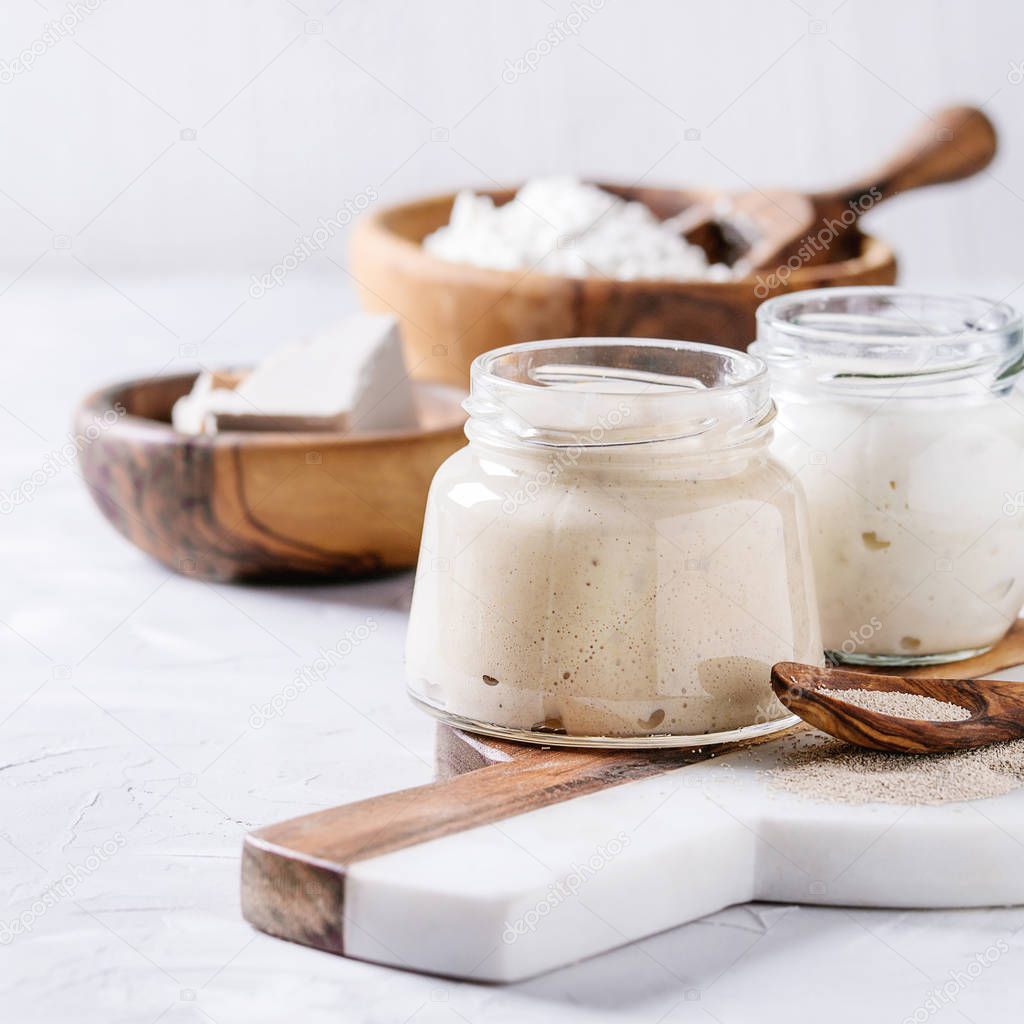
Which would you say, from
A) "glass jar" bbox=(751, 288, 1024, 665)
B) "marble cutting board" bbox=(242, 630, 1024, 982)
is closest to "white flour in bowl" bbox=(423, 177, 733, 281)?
"glass jar" bbox=(751, 288, 1024, 665)

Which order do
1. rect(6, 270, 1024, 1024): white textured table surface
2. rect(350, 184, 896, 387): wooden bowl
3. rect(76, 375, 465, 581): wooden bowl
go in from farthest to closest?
rect(350, 184, 896, 387): wooden bowl → rect(76, 375, 465, 581): wooden bowl → rect(6, 270, 1024, 1024): white textured table surface

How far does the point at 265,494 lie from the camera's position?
1320 mm

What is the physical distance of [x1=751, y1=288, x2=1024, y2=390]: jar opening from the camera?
1043 millimetres

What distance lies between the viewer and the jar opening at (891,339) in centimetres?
104

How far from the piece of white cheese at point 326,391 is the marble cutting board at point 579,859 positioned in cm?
54

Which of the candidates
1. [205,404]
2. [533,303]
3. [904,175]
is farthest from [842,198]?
[205,404]

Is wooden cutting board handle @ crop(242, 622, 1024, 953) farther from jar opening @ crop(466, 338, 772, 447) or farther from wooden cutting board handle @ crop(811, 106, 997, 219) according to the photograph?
wooden cutting board handle @ crop(811, 106, 997, 219)

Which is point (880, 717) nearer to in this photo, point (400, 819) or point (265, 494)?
point (400, 819)

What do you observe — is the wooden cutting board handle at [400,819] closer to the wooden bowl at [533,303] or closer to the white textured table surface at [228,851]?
the white textured table surface at [228,851]

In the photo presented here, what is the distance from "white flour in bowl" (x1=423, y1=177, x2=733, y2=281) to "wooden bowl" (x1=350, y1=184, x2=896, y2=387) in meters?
0.04

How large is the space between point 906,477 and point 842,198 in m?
0.92

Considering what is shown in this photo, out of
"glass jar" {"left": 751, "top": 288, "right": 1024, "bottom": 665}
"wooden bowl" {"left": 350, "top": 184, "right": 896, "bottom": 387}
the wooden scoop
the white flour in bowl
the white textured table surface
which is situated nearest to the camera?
the white textured table surface

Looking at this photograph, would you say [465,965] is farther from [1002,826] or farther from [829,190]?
[829,190]

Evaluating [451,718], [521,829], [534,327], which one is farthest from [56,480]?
[521,829]
